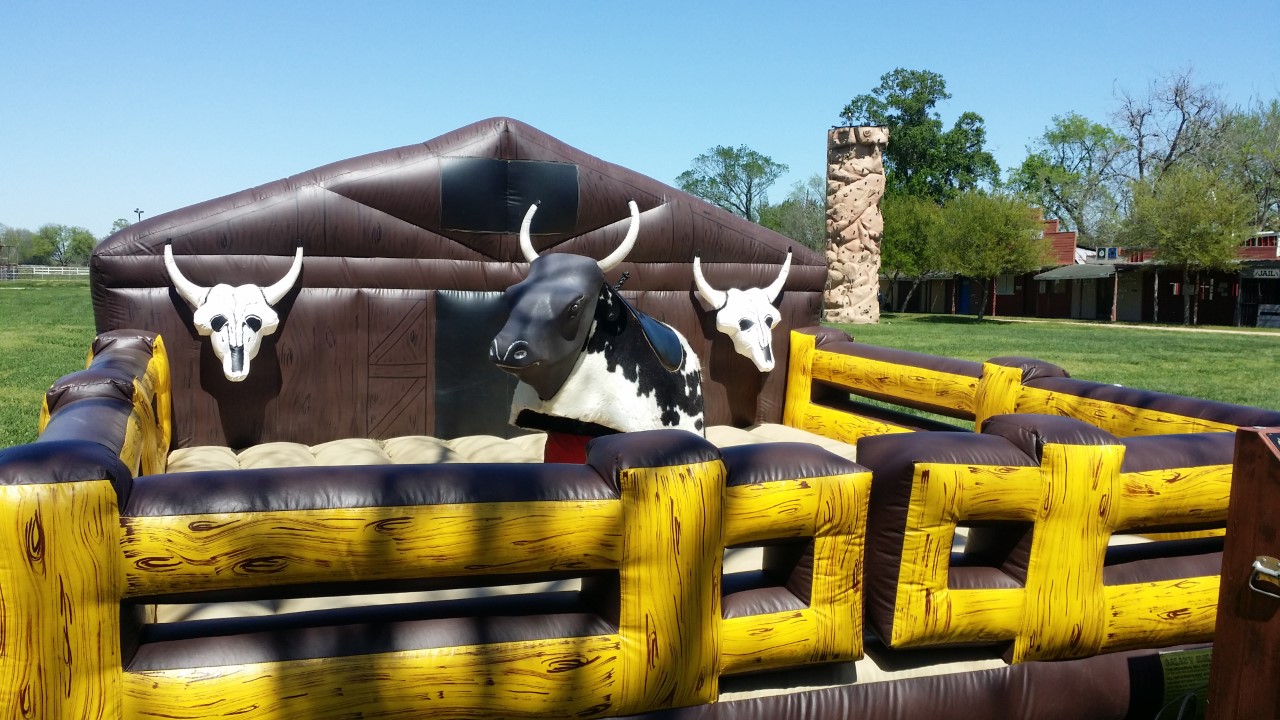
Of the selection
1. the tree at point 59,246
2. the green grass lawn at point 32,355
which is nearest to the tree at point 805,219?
the green grass lawn at point 32,355

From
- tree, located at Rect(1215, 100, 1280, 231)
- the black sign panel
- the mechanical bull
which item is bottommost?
the mechanical bull

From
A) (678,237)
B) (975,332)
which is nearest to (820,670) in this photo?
(678,237)

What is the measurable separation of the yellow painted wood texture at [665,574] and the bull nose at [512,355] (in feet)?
3.33

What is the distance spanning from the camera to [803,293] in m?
5.77

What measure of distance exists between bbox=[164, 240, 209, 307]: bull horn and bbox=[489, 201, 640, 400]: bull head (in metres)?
2.18

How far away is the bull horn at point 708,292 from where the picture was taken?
5.04 meters

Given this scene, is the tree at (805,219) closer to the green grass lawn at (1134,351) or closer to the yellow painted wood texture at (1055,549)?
the green grass lawn at (1134,351)

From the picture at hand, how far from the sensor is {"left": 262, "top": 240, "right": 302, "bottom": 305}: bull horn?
15.0ft

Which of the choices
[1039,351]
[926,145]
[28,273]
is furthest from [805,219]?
[28,273]

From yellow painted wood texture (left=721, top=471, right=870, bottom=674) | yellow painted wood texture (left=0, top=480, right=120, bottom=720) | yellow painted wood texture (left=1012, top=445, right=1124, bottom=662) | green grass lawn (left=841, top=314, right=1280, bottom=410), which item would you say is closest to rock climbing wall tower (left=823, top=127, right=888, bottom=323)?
green grass lawn (left=841, top=314, right=1280, bottom=410)

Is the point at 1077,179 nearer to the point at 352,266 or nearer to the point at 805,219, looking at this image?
the point at 805,219

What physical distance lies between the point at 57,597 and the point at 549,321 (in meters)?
1.67

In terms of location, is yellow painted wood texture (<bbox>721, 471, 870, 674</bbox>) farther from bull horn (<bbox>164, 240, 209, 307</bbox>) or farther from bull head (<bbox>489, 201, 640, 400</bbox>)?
bull horn (<bbox>164, 240, 209, 307</bbox>)

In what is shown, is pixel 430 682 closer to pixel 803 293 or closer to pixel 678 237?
pixel 678 237
